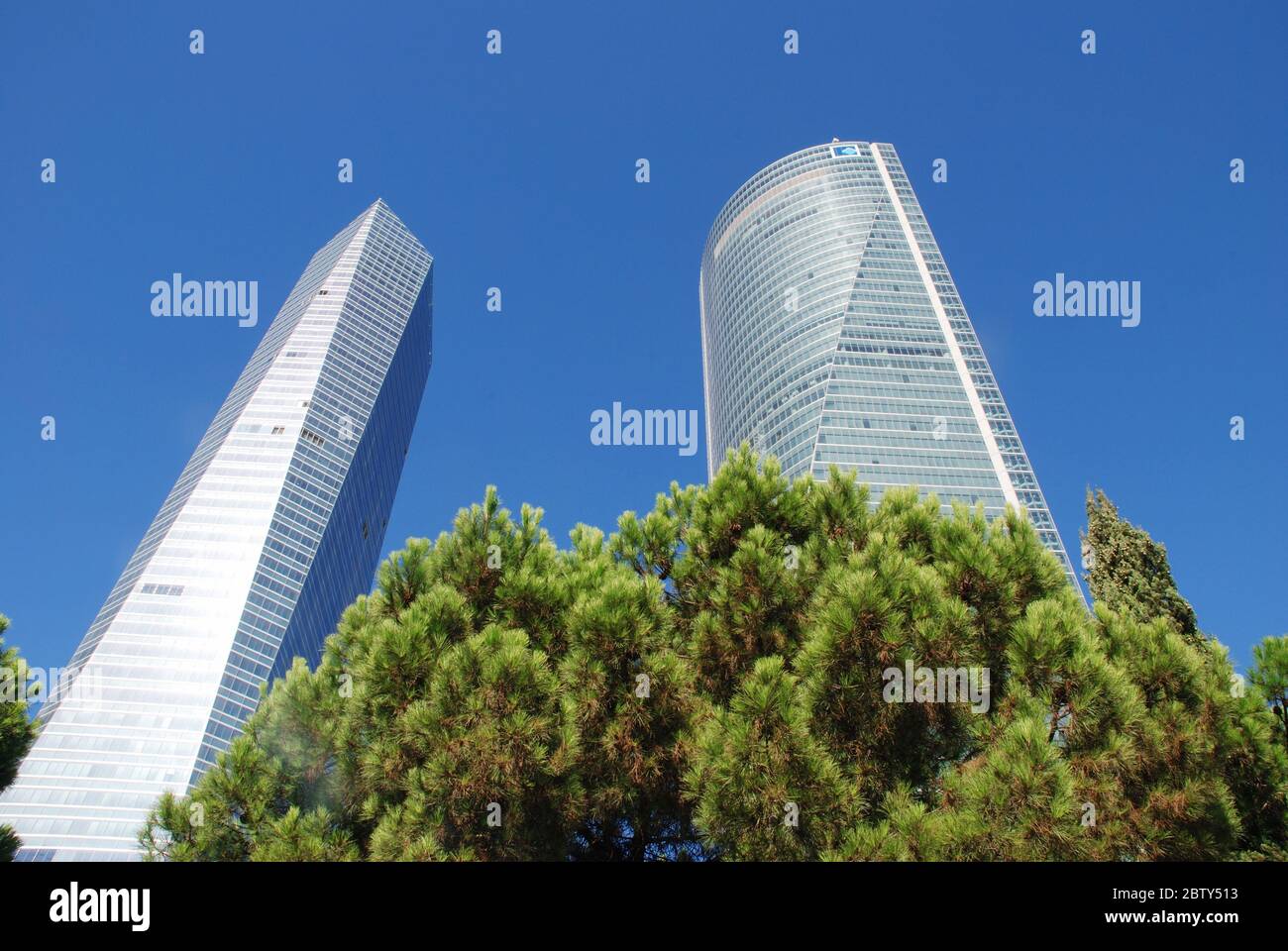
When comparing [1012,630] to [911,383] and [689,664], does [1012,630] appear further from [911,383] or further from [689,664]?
[911,383]

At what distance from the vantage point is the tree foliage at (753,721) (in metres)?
8.77

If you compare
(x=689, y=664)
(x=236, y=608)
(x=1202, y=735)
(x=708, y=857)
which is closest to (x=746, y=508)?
(x=689, y=664)

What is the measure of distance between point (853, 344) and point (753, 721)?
11751 centimetres

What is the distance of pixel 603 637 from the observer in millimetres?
10023

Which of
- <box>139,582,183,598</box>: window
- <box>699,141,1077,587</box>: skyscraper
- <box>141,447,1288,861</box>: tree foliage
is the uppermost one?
<box>699,141,1077,587</box>: skyscraper

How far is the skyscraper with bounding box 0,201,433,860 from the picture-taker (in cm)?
10325

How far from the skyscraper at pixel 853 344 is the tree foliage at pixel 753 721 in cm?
8497

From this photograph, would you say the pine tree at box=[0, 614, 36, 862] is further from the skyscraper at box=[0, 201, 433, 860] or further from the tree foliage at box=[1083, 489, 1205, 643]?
the skyscraper at box=[0, 201, 433, 860]

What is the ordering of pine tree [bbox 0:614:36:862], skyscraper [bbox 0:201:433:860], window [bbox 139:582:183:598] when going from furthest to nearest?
window [bbox 139:582:183:598]
skyscraper [bbox 0:201:433:860]
pine tree [bbox 0:614:36:862]

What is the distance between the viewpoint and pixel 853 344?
396 ft

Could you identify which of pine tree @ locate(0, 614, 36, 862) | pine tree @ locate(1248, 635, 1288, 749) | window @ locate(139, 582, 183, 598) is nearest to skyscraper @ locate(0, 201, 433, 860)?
window @ locate(139, 582, 183, 598)

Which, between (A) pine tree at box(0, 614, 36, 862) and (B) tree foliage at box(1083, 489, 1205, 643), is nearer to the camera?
(A) pine tree at box(0, 614, 36, 862)

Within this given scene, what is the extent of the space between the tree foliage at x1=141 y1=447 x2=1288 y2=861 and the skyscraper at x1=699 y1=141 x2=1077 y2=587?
8497 centimetres
